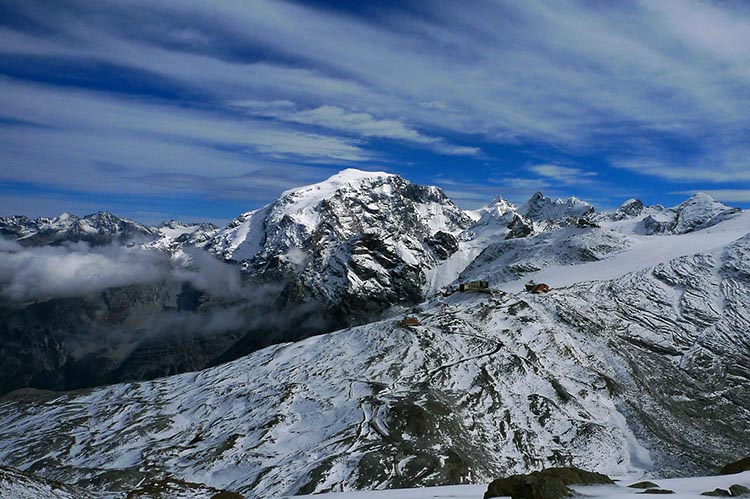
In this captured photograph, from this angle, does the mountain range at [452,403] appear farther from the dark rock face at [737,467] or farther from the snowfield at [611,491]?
the dark rock face at [737,467]

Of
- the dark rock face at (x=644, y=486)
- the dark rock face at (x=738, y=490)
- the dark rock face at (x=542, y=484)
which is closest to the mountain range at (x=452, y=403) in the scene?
the dark rock face at (x=542, y=484)

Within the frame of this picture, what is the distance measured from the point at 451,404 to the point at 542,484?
1954 inches

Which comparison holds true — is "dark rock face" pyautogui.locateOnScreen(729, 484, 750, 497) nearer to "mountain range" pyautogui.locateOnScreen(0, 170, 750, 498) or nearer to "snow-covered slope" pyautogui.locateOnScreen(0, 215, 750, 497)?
"mountain range" pyautogui.locateOnScreen(0, 170, 750, 498)

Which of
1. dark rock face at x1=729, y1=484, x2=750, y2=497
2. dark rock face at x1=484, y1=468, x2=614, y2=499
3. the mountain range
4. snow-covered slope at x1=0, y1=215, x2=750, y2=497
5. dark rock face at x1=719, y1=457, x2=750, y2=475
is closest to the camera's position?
dark rock face at x1=484, y1=468, x2=614, y2=499

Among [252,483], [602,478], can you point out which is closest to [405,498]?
[602,478]

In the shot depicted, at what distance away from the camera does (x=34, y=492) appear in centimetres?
2259

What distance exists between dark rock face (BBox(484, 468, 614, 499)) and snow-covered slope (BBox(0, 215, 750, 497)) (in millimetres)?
31356

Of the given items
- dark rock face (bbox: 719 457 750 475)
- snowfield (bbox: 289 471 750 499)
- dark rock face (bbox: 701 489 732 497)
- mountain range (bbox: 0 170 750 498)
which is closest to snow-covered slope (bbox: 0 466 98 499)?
mountain range (bbox: 0 170 750 498)

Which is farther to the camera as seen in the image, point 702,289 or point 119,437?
point 702,289

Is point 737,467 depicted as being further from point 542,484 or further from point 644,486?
point 542,484

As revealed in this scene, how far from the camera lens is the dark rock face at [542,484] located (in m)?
15.4

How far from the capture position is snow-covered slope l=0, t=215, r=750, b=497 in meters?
53.8

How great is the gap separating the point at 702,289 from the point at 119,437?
101 m

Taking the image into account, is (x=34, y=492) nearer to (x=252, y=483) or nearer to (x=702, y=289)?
(x=252, y=483)
